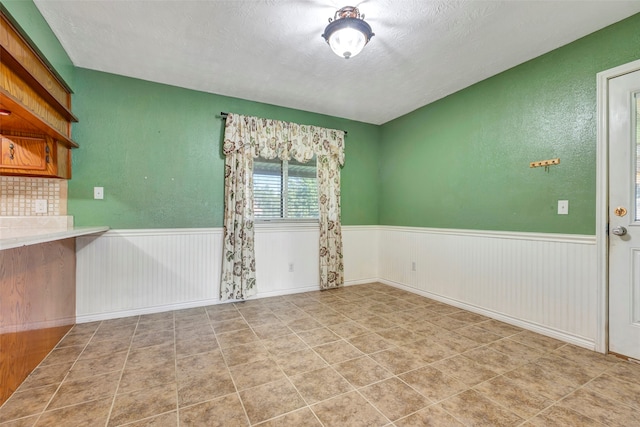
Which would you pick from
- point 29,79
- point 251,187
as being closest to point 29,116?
point 29,79

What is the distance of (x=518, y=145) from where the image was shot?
2.73 meters

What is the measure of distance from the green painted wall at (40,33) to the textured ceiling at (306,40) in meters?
0.07

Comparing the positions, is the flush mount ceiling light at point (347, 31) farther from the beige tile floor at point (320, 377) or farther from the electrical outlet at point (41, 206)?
the electrical outlet at point (41, 206)

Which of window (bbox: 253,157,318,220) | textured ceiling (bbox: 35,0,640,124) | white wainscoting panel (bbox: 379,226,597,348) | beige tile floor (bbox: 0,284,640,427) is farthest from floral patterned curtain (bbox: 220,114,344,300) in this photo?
white wainscoting panel (bbox: 379,226,597,348)

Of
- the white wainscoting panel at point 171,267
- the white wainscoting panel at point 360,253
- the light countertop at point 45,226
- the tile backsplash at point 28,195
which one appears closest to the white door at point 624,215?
the white wainscoting panel at point 360,253

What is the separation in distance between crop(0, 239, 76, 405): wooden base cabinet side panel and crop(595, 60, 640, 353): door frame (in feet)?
13.1

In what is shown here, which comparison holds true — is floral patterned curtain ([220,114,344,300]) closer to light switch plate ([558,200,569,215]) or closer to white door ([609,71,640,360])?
light switch plate ([558,200,569,215])

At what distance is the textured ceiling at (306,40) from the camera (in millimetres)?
2010

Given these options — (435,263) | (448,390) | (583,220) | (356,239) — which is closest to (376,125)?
(356,239)

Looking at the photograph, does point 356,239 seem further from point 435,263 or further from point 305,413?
point 305,413

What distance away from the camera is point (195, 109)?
3.30 m

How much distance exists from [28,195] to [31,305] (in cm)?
105

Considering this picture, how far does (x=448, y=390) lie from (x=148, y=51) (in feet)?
11.5

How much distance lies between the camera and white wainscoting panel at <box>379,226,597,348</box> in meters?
2.32
